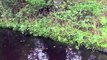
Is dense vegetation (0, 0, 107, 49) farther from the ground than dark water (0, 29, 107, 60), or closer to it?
farther from the ground

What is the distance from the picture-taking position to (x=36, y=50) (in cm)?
1488

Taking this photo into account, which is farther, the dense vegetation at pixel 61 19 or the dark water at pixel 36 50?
the dense vegetation at pixel 61 19

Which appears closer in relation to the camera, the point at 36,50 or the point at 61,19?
the point at 36,50

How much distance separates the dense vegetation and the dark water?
368 mm

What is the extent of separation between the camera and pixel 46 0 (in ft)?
57.4

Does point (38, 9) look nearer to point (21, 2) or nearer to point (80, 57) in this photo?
point (21, 2)

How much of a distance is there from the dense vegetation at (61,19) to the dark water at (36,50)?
37cm

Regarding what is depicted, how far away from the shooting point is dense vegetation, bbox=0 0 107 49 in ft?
49.4

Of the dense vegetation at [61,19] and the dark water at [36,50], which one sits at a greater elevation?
the dense vegetation at [61,19]

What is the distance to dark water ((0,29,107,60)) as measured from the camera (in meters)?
14.0

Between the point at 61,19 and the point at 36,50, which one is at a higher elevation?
the point at 61,19

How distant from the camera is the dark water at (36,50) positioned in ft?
46.1

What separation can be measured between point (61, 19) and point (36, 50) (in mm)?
2658

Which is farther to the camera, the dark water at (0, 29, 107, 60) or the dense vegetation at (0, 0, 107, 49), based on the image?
the dense vegetation at (0, 0, 107, 49)
